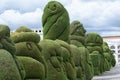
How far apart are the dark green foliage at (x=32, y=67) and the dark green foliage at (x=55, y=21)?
5.96m

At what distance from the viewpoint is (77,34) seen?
2642 cm

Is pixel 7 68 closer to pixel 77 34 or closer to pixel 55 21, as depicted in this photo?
pixel 55 21

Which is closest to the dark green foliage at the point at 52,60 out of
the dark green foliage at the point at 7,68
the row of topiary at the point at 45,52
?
the row of topiary at the point at 45,52

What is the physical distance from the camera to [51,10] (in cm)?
1930

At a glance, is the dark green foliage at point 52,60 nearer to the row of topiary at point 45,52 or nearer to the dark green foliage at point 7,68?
the row of topiary at point 45,52

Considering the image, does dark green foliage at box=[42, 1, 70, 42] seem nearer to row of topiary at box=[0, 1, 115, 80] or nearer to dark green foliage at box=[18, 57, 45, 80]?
row of topiary at box=[0, 1, 115, 80]

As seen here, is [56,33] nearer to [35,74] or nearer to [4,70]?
[35,74]

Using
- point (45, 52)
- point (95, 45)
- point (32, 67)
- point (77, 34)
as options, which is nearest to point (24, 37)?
point (32, 67)

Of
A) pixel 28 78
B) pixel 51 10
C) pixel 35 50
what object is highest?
pixel 51 10

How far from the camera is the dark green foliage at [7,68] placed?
891 cm

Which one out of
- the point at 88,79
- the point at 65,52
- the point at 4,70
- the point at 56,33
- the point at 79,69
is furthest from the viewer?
the point at 88,79

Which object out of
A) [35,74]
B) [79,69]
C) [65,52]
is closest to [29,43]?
[35,74]

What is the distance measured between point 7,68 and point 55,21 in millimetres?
10234

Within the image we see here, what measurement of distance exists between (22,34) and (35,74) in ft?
5.09
